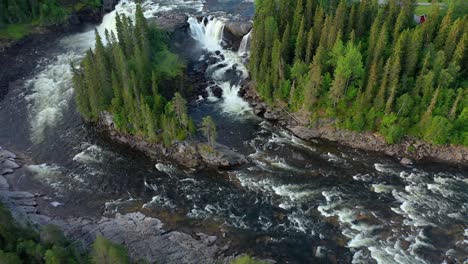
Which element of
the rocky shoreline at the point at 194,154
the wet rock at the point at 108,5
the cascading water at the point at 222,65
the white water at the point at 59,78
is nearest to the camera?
the rocky shoreline at the point at 194,154

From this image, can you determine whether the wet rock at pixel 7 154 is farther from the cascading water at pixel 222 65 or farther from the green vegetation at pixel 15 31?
the green vegetation at pixel 15 31

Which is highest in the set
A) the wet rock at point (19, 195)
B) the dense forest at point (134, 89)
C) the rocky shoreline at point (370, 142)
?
the dense forest at point (134, 89)

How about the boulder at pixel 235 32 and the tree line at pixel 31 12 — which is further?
the tree line at pixel 31 12

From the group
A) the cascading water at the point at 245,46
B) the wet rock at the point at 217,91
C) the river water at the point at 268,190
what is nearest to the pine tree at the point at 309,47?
the river water at the point at 268,190

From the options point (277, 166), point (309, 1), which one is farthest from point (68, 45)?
point (277, 166)

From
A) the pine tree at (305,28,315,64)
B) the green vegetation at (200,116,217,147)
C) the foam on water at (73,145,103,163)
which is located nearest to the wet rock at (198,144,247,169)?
the green vegetation at (200,116,217,147)

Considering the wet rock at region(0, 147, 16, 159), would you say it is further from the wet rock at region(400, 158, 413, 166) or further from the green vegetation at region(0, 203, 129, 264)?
the wet rock at region(400, 158, 413, 166)
